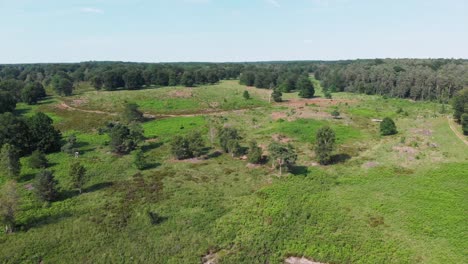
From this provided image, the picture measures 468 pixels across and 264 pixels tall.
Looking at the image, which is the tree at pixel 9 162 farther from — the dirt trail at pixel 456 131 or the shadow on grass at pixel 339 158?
the dirt trail at pixel 456 131

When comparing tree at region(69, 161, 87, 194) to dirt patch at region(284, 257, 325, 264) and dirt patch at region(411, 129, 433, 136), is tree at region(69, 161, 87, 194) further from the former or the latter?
dirt patch at region(411, 129, 433, 136)

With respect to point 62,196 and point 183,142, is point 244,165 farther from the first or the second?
point 62,196

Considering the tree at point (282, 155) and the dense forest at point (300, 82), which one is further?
the dense forest at point (300, 82)

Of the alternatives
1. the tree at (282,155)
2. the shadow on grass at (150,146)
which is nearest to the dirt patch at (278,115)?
the tree at (282,155)

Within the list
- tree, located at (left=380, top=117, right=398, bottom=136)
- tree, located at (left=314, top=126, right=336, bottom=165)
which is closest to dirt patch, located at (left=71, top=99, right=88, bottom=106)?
tree, located at (left=314, top=126, right=336, bottom=165)

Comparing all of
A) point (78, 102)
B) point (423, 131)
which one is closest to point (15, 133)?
point (78, 102)

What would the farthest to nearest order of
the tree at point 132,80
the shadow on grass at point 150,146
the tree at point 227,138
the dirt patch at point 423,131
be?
the tree at point 132,80, the dirt patch at point 423,131, the shadow on grass at point 150,146, the tree at point 227,138
